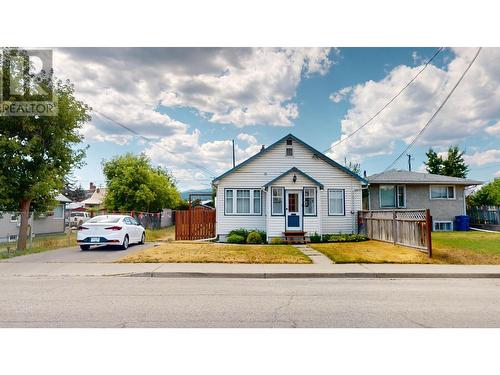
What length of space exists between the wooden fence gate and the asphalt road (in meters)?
11.2

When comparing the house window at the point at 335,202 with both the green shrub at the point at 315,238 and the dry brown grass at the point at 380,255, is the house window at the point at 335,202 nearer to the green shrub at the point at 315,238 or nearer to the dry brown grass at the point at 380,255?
the green shrub at the point at 315,238

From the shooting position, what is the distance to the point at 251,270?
10.1m

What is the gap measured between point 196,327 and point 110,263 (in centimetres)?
733

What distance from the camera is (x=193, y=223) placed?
2061 cm

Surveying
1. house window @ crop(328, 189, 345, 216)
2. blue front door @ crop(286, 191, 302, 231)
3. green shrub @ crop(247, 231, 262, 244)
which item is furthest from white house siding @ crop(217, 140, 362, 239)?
green shrub @ crop(247, 231, 262, 244)

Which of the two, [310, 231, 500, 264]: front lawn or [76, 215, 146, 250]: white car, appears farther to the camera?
[76, 215, 146, 250]: white car

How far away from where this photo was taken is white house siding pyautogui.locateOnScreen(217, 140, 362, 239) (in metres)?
19.6

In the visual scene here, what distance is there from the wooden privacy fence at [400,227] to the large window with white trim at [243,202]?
19.5 feet

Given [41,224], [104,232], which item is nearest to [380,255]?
[104,232]

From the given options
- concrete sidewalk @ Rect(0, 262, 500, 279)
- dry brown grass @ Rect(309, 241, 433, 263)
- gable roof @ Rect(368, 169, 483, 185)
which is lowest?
concrete sidewalk @ Rect(0, 262, 500, 279)

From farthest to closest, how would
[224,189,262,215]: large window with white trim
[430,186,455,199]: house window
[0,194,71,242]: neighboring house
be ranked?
1. [430,186,455,199]: house window
2. [0,194,71,242]: neighboring house
3. [224,189,262,215]: large window with white trim

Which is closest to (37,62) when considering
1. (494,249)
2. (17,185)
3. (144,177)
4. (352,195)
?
(17,185)

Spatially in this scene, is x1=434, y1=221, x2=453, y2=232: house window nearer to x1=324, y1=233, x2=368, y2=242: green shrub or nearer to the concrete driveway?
x1=324, y1=233, x2=368, y2=242: green shrub

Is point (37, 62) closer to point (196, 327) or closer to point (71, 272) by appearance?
point (71, 272)
